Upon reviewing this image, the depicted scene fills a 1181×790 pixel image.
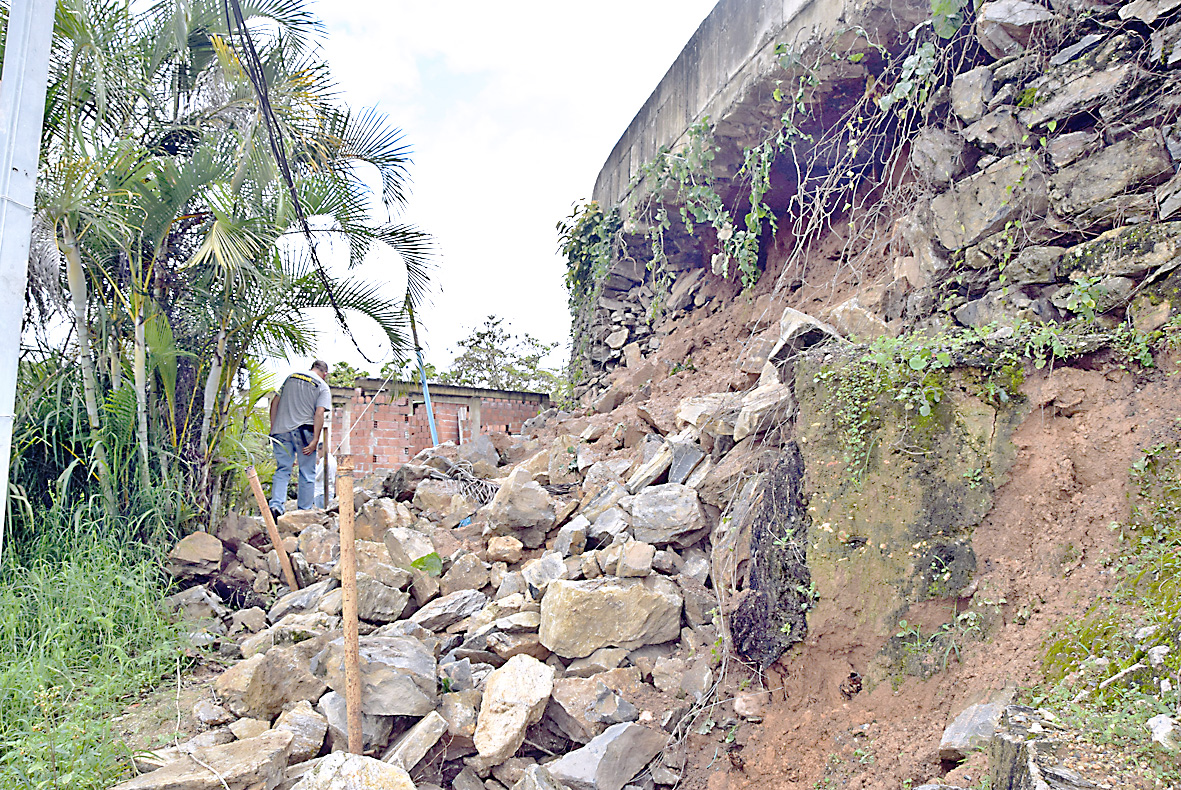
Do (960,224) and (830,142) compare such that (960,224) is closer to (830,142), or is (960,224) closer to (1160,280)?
(1160,280)

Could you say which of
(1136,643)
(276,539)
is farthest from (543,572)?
(1136,643)

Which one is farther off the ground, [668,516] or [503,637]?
[668,516]

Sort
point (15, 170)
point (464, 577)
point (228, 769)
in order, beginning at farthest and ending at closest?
point (464, 577) < point (228, 769) < point (15, 170)

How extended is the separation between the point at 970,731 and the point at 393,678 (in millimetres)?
2152

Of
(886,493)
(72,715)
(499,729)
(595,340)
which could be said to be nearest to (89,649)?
(72,715)

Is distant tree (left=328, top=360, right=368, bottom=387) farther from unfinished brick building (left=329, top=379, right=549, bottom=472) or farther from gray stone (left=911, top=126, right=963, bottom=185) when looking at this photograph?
gray stone (left=911, top=126, right=963, bottom=185)

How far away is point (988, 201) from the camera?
323cm

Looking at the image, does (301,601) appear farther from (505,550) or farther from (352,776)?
(352,776)

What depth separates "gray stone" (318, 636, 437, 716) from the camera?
3002mm

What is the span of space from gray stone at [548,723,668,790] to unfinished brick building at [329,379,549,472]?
595 centimetres

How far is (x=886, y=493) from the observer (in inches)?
106

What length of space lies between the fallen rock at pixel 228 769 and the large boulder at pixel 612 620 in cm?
119

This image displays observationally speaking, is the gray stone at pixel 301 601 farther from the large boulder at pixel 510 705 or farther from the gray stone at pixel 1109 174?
the gray stone at pixel 1109 174

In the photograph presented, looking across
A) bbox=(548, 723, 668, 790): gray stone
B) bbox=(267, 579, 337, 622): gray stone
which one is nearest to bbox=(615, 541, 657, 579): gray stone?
bbox=(548, 723, 668, 790): gray stone
